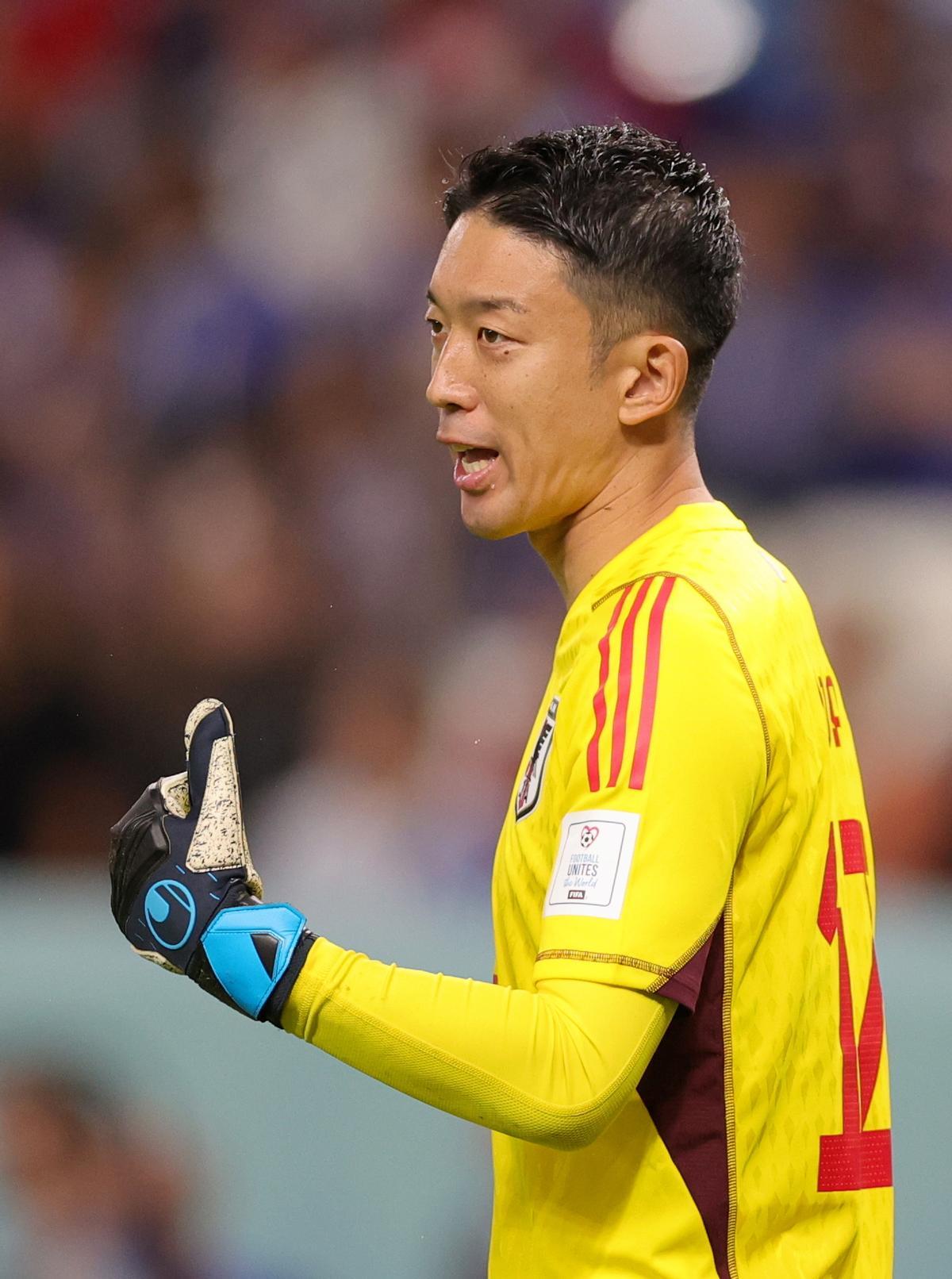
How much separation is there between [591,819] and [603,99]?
3.05 metres

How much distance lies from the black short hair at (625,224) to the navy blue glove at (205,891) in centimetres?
58

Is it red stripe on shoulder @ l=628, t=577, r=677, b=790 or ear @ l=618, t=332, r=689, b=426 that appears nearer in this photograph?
red stripe on shoulder @ l=628, t=577, r=677, b=790

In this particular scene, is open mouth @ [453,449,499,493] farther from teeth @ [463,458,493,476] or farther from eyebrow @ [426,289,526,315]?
eyebrow @ [426,289,526,315]

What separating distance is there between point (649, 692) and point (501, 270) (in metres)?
0.53

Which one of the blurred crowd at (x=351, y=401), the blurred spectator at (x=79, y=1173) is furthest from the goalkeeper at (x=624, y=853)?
the blurred crowd at (x=351, y=401)

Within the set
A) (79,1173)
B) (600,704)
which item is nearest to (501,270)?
(600,704)

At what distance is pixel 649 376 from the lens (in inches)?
65.6

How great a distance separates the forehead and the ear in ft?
0.31

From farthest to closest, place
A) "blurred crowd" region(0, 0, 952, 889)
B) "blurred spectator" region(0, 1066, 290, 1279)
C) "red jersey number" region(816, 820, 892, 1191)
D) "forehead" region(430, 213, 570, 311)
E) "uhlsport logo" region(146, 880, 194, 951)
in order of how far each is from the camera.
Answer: "blurred crowd" region(0, 0, 952, 889) → "blurred spectator" region(0, 1066, 290, 1279) → "forehead" region(430, 213, 570, 311) → "red jersey number" region(816, 820, 892, 1191) → "uhlsport logo" region(146, 880, 194, 951)

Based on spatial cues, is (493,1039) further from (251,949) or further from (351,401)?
(351,401)

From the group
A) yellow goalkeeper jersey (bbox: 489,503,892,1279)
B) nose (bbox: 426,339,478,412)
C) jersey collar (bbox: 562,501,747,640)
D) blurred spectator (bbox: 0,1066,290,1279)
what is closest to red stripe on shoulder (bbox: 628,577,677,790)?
yellow goalkeeper jersey (bbox: 489,503,892,1279)

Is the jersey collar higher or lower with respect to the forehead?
lower

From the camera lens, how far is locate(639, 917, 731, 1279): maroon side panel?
1434 mm

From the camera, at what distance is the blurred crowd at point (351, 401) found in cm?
369
